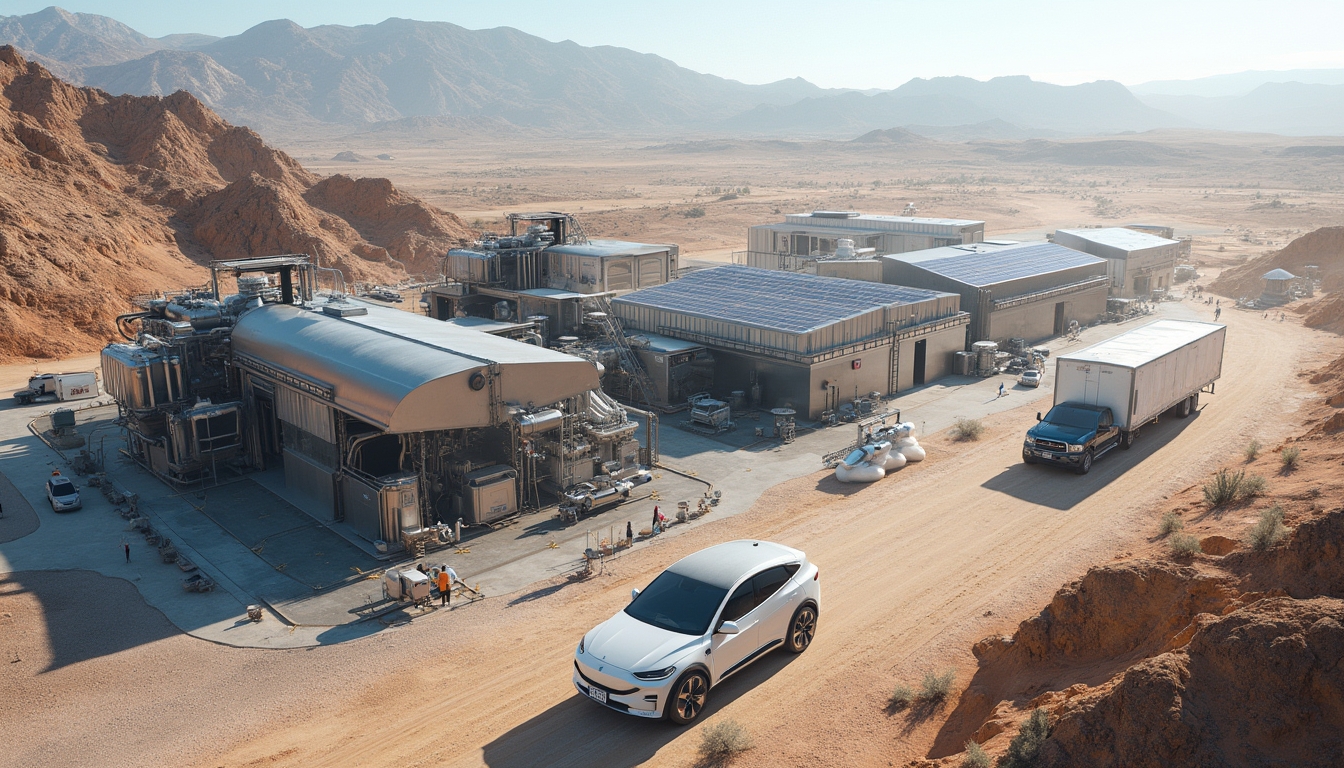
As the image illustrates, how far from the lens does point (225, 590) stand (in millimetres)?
22266

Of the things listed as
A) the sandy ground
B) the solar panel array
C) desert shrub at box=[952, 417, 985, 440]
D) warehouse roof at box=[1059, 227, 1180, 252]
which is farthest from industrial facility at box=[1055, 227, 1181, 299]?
the sandy ground

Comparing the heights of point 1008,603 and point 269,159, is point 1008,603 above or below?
below

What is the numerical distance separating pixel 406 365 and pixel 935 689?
639 inches

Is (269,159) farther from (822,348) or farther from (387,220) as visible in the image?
(822,348)

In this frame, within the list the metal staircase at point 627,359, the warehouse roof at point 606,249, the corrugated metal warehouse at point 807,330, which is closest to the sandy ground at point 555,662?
the corrugated metal warehouse at point 807,330

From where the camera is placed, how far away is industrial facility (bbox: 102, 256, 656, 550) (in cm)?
2488

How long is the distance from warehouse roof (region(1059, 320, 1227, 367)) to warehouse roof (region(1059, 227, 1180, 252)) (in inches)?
1073


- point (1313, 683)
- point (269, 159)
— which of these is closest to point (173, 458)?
point (1313, 683)

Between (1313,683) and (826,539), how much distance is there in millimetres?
13556

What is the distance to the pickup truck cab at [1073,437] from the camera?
28078 mm

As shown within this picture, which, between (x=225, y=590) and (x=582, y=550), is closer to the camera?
(x=225, y=590)

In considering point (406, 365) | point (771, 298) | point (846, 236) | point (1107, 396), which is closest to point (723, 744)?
point (406, 365)

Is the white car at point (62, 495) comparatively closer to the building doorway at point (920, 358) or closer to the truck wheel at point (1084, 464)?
the truck wheel at point (1084, 464)

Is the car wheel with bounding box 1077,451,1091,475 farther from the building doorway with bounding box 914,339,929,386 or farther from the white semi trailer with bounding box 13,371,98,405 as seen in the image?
the white semi trailer with bounding box 13,371,98,405
